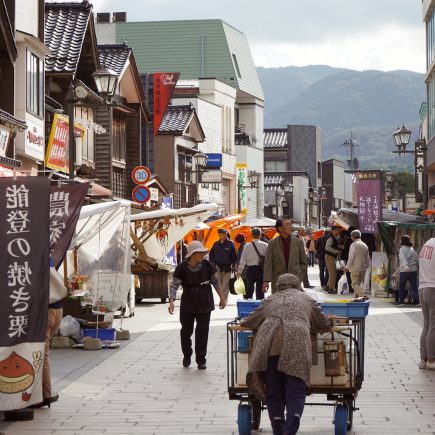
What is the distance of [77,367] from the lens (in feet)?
53.0

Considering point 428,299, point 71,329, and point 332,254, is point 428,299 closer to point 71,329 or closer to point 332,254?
point 71,329

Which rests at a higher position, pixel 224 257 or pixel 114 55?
pixel 114 55

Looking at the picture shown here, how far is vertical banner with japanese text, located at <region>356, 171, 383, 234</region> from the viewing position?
36344mm

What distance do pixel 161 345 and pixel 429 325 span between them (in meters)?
5.20

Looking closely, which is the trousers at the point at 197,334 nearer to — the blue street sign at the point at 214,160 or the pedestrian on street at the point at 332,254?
the pedestrian on street at the point at 332,254

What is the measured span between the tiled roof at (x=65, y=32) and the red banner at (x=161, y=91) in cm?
1683

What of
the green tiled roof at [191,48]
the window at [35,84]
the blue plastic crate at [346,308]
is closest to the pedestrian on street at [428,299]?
the blue plastic crate at [346,308]

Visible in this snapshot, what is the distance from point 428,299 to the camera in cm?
1530

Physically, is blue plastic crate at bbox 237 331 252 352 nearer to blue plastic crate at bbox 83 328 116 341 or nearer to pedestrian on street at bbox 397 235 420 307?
blue plastic crate at bbox 83 328 116 341

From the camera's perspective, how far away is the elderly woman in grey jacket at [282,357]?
31.5 feet

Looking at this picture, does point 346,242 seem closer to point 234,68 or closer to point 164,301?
point 164,301

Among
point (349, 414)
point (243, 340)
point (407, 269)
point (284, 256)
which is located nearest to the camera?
point (243, 340)

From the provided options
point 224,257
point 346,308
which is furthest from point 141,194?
point 346,308

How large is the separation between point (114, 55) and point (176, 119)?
21.7m
